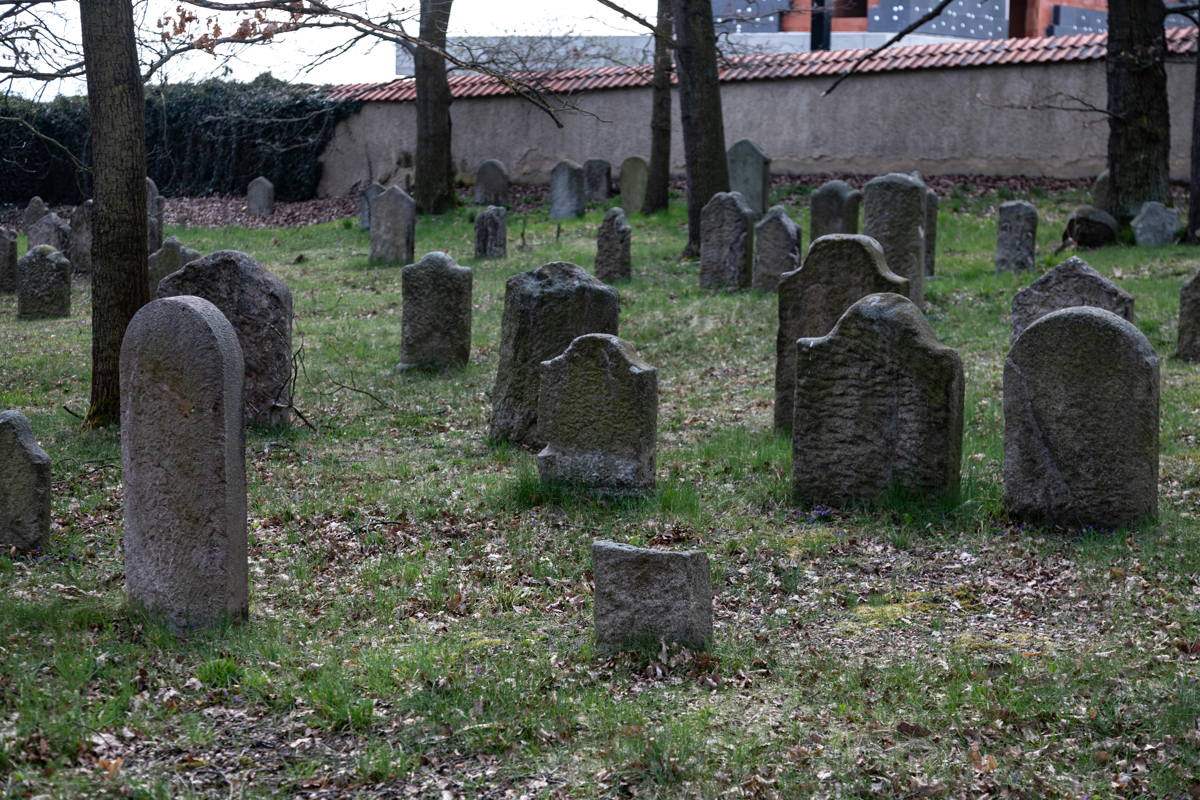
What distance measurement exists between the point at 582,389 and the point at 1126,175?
45.0ft

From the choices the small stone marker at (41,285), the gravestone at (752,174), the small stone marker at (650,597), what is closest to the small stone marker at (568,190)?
the gravestone at (752,174)

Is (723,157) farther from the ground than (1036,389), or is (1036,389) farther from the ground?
(723,157)

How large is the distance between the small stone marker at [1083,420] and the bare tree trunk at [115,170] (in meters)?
6.98

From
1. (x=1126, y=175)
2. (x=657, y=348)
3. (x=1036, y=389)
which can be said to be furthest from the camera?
(x=1126, y=175)

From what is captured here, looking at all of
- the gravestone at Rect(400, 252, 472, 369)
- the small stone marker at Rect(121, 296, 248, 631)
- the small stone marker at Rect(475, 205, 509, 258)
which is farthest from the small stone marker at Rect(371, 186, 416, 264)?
the small stone marker at Rect(121, 296, 248, 631)

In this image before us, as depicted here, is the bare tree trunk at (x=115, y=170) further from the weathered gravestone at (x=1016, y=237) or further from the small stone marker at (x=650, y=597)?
the weathered gravestone at (x=1016, y=237)

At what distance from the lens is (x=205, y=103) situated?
36312mm

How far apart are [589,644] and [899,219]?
1037 cm

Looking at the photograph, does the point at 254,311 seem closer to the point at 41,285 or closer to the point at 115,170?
the point at 115,170

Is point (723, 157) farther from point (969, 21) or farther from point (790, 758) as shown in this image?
point (969, 21)

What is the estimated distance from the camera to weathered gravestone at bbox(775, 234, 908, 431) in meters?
10.1

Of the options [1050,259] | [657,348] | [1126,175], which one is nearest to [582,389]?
[657,348]

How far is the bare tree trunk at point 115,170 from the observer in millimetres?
10188

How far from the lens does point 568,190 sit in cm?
2672
